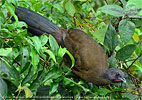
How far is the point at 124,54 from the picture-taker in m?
1.86

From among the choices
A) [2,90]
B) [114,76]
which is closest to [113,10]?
[114,76]

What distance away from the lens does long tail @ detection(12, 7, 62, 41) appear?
2230 millimetres

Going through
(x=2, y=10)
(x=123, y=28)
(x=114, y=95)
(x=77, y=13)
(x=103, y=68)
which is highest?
(x=77, y=13)

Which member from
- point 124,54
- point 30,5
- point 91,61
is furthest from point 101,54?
point 30,5

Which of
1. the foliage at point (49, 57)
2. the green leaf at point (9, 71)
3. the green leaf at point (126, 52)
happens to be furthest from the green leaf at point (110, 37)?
the green leaf at point (9, 71)

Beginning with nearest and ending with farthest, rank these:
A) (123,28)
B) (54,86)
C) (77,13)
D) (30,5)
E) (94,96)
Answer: (123,28)
(54,86)
(94,96)
(30,5)
(77,13)

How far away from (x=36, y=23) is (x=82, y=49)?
581 mm

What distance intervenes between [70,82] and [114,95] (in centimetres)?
43

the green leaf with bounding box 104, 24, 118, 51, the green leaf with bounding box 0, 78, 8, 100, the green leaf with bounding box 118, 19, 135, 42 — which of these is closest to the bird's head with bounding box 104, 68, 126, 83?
the green leaf with bounding box 104, 24, 118, 51

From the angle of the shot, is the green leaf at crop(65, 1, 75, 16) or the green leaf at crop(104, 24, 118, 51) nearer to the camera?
the green leaf at crop(104, 24, 118, 51)

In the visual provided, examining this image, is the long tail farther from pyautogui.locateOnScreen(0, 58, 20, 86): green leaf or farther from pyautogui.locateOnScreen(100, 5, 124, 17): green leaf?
pyautogui.locateOnScreen(100, 5, 124, 17): green leaf

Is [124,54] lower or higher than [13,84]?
higher

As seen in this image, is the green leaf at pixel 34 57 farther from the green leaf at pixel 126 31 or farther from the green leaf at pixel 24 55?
the green leaf at pixel 126 31

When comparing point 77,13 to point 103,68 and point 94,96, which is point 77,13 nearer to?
point 103,68
